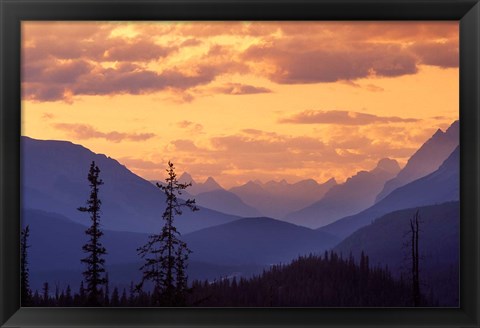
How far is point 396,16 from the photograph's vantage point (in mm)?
3508

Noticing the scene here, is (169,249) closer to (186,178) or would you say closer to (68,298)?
(186,178)

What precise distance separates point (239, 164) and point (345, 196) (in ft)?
1.71

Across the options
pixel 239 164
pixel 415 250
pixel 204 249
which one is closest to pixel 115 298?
pixel 204 249

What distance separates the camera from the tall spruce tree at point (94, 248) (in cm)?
367

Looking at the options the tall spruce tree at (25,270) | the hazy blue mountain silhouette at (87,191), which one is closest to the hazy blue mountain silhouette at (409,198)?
the hazy blue mountain silhouette at (87,191)

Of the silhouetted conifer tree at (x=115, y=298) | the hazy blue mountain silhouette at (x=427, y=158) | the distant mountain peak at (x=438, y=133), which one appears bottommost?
the silhouetted conifer tree at (x=115, y=298)

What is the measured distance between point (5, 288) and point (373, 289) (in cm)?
166

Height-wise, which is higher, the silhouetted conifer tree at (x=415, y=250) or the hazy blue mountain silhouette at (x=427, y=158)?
the hazy blue mountain silhouette at (x=427, y=158)

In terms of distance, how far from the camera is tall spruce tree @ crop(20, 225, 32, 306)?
3564mm

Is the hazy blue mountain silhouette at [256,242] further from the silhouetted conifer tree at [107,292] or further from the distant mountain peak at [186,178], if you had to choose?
the silhouetted conifer tree at [107,292]

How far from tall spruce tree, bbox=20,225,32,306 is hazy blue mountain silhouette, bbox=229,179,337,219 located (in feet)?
3.17

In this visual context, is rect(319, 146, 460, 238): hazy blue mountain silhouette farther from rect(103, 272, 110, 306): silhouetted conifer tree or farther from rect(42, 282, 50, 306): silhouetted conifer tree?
rect(42, 282, 50, 306): silhouetted conifer tree

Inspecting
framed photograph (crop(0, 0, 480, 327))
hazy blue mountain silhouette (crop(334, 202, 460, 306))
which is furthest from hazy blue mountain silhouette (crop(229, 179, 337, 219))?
hazy blue mountain silhouette (crop(334, 202, 460, 306))

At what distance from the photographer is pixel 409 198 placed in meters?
3.69
